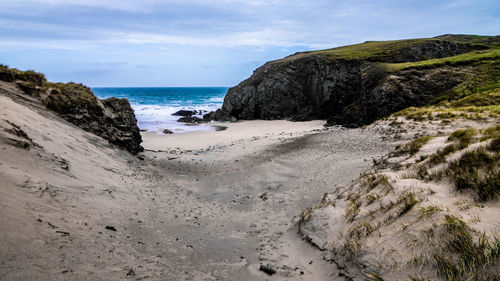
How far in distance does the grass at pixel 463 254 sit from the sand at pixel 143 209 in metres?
1.78

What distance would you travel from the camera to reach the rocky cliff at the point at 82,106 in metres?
14.5

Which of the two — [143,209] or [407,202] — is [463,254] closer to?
[407,202]

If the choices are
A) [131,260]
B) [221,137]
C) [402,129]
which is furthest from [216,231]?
[221,137]

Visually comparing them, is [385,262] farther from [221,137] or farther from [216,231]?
[221,137]

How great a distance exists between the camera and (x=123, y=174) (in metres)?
12.2

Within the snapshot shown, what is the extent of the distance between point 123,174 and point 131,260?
7619 millimetres

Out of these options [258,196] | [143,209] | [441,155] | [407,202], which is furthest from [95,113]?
[441,155]

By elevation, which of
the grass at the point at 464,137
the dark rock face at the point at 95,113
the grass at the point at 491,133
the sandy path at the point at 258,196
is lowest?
the sandy path at the point at 258,196

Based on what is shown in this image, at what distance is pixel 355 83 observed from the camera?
4047cm

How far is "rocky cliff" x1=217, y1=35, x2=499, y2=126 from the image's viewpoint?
2812cm

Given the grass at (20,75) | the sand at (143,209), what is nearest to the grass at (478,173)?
the sand at (143,209)

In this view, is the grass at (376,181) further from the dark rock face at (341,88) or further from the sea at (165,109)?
the sea at (165,109)

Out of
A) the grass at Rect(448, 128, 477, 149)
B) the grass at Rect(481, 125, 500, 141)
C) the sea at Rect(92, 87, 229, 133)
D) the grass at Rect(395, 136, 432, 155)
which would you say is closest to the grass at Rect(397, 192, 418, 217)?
the grass at Rect(448, 128, 477, 149)

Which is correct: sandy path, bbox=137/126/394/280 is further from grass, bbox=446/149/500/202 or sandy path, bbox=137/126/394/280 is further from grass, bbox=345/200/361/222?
grass, bbox=446/149/500/202
